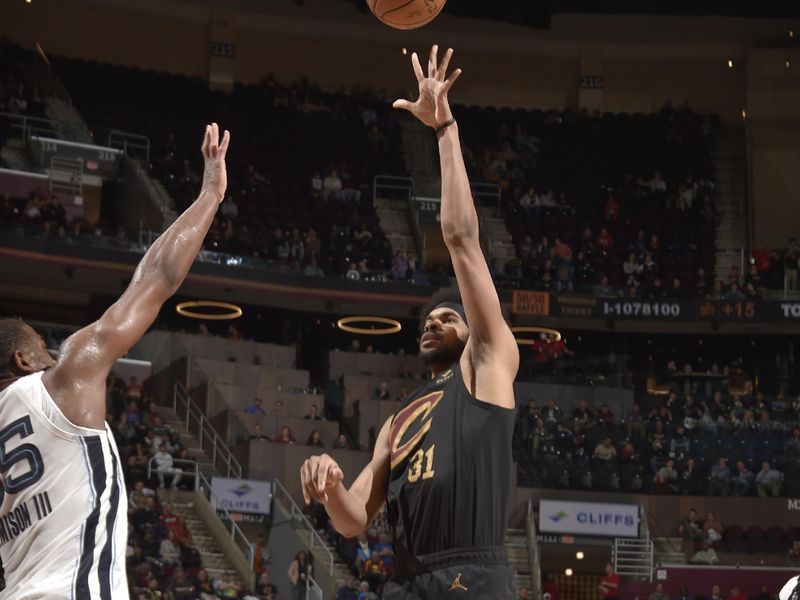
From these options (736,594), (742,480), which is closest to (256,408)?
(742,480)

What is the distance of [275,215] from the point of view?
92.4 ft

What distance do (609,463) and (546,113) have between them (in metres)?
12.7

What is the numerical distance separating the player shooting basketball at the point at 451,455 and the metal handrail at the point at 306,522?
15356mm

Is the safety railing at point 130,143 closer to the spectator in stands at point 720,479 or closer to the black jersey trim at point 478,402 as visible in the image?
the spectator in stands at point 720,479

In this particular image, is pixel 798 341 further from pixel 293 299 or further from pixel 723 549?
pixel 293 299

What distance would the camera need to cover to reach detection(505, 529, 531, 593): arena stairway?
71.2ft

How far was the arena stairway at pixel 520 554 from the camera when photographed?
21711 mm

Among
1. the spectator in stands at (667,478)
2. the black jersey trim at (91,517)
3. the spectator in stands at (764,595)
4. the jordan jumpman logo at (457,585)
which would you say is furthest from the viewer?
the spectator in stands at (667,478)

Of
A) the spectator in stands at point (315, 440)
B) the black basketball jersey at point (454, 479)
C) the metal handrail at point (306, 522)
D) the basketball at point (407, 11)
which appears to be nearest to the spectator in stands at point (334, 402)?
the spectator in stands at point (315, 440)

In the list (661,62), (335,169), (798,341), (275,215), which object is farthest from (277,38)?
(798,341)

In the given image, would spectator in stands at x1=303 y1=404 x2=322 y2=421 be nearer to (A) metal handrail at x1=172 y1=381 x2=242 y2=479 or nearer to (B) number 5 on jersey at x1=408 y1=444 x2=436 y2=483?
(A) metal handrail at x1=172 y1=381 x2=242 y2=479

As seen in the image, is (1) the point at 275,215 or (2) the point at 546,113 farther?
(2) the point at 546,113

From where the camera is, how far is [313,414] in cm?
2414

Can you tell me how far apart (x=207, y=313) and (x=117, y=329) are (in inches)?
965
